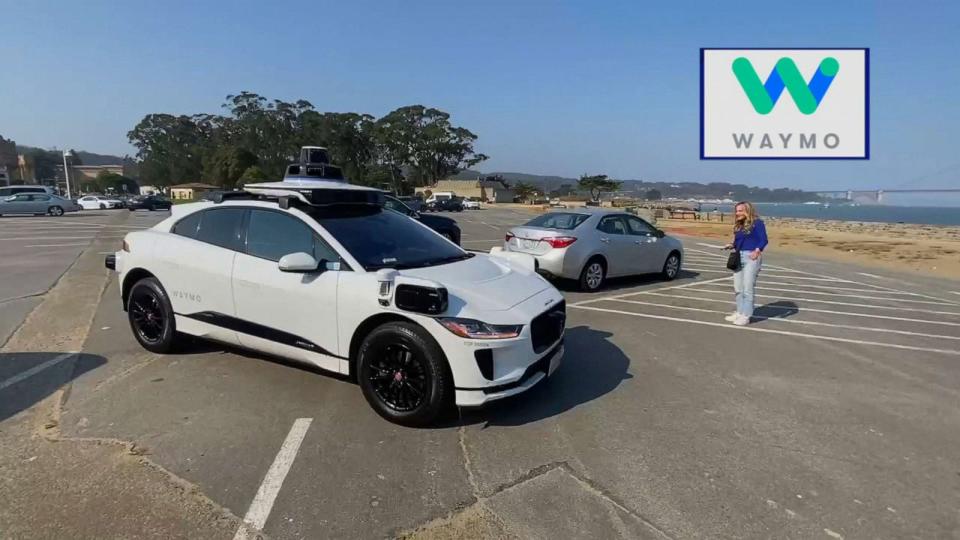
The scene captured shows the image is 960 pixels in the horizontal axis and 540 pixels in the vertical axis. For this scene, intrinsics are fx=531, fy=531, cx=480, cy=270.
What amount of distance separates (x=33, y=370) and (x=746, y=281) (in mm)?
8025

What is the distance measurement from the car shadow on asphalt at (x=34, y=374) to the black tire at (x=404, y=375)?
8.83 ft

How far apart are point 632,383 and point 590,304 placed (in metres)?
3.58

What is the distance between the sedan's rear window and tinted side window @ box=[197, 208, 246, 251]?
5897 mm

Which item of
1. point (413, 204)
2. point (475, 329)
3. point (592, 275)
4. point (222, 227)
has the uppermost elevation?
point (413, 204)

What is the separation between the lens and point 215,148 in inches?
3888

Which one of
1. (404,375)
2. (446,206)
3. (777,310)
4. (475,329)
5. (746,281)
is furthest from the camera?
(446,206)

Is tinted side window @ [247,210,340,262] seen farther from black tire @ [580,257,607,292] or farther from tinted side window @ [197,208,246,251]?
black tire @ [580,257,607,292]

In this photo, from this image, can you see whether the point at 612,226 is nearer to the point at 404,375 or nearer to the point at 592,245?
the point at 592,245

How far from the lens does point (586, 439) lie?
12.3 feet

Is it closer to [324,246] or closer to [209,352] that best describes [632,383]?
[324,246]

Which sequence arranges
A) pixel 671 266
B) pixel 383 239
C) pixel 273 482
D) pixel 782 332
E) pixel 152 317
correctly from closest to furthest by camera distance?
pixel 273 482 < pixel 383 239 < pixel 152 317 < pixel 782 332 < pixel 671 266

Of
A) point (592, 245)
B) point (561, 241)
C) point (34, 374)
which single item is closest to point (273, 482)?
point (34, 374)

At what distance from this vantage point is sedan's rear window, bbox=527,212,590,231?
960cm

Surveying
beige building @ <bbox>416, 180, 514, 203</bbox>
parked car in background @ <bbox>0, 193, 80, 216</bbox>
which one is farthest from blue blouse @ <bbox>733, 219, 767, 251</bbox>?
beige building @ <bbox>416, 180, 514, 203</bbox>
